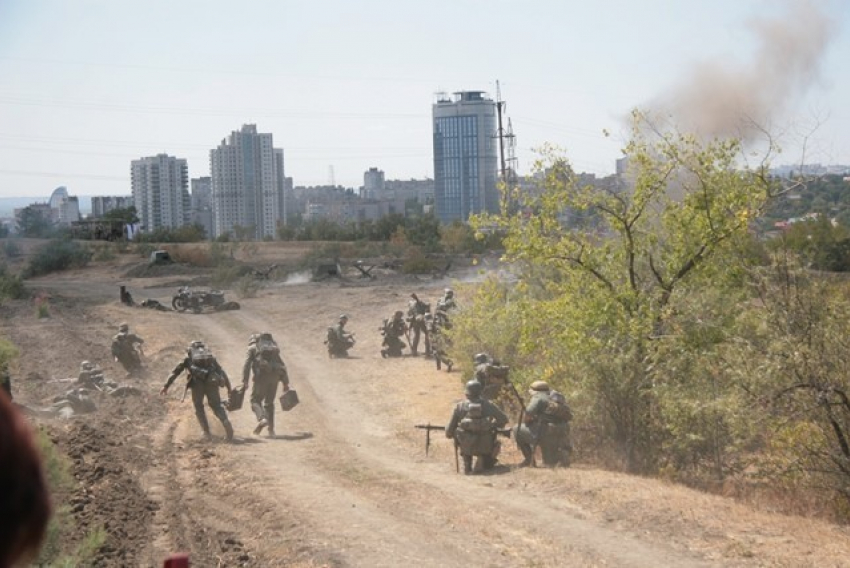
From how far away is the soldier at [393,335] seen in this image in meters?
30.2

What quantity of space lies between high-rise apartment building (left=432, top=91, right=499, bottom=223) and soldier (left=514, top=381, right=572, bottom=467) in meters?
137

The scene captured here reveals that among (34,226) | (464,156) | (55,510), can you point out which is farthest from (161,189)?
(55,510)

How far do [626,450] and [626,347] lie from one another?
1556mm

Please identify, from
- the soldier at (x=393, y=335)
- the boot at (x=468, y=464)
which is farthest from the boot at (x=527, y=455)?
the soldier at (x=393, y=335)

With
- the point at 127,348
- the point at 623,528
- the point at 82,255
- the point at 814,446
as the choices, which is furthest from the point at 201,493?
the point at 82,255

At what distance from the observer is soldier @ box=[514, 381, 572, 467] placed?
15953 millimetres

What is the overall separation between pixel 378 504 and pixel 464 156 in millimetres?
154699

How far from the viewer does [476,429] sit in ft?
50.0

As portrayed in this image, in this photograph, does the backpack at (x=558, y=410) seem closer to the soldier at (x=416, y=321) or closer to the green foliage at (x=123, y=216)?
the soldier at (x=416, y=321)

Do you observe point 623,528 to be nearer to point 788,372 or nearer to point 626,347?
point 788,372

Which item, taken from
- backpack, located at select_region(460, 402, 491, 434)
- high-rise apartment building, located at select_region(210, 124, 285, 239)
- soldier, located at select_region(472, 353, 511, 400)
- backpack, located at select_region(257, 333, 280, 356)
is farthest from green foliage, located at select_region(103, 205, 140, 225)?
backpack, located at select_region(460, 402, 491, 434)

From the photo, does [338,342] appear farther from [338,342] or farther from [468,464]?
[468,464]

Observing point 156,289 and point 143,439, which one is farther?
point 156,289

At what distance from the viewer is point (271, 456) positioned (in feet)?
55.1
